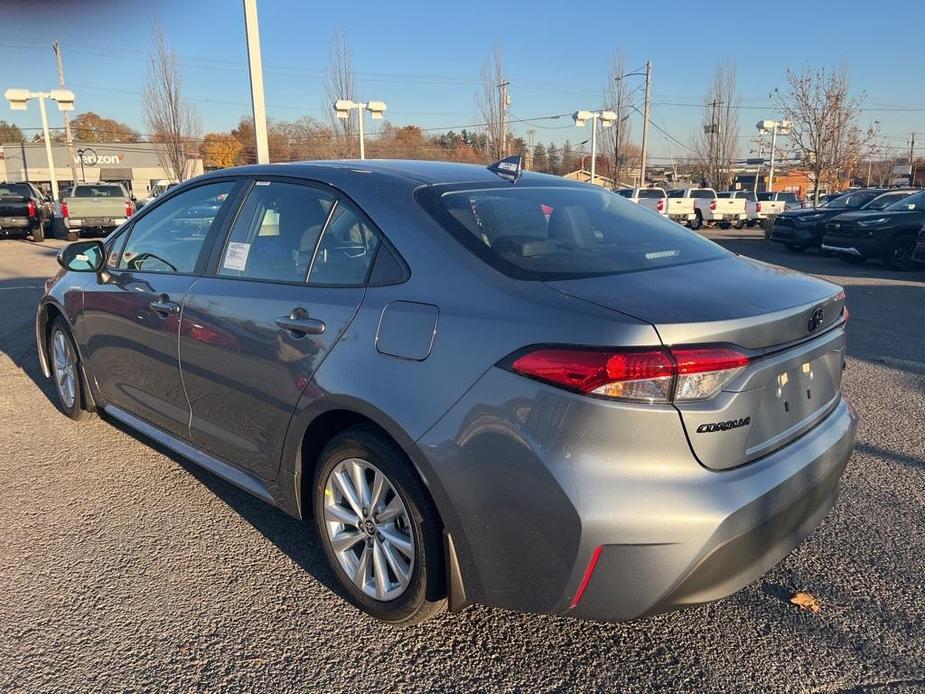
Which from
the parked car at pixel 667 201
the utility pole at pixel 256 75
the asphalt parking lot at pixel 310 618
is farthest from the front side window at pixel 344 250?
the parked car at pixel 667 201

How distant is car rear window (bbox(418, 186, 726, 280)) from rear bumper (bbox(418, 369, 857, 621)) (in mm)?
526

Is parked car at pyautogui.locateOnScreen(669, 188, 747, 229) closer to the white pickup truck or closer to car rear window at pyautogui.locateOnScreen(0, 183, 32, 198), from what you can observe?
the white pickup truck

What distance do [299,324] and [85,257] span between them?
2.27 metres

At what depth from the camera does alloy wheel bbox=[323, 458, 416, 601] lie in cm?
249

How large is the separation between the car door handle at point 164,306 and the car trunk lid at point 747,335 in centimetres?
200

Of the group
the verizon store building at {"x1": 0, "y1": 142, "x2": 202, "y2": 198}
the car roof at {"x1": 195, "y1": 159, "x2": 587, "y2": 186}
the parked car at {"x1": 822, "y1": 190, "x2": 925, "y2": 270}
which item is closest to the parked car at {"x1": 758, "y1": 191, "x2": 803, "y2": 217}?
the parked car at {"x1": 822, "y1": 190, "x2": 925, "y2": 270}

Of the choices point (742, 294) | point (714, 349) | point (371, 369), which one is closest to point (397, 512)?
point (371, 369)

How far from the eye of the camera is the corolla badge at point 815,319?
91.8 inches

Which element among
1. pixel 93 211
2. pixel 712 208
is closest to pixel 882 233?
pixel 712 208

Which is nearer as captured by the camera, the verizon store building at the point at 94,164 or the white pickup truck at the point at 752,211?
the white pickup truck at the point at 752,211

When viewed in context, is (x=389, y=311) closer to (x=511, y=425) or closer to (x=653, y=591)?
(x=511, y=425)

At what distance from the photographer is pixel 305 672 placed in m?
2.39

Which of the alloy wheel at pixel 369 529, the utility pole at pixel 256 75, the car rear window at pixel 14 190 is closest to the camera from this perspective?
the alloy wheel at pixel 369 529

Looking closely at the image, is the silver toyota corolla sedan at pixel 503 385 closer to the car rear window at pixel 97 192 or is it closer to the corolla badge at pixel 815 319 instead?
the corolla badge at pixel 815 319
